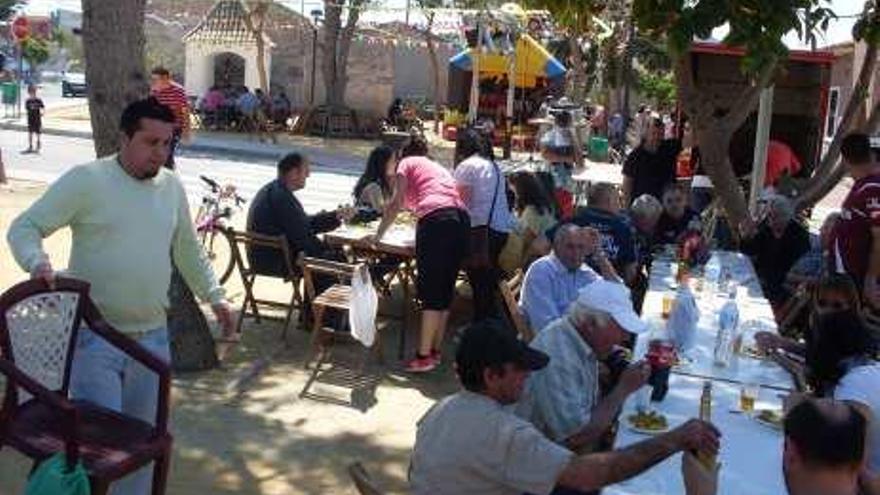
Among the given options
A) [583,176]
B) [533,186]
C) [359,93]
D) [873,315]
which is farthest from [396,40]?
[873,315]

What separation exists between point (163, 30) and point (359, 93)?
11560mm

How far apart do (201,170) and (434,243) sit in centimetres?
1415

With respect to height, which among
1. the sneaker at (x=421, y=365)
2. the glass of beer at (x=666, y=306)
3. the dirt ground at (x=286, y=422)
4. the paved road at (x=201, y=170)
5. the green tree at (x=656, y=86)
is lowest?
the dirt ground at (x=286, y=422)

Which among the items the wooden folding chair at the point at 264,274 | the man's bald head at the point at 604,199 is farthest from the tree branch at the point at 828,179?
the wooden folding chair at the point at 264,274

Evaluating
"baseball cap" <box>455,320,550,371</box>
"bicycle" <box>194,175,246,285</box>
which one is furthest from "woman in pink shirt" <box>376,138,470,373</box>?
"baseball cap" <box>455,320,550,371</box>

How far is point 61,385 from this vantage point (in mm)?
4000

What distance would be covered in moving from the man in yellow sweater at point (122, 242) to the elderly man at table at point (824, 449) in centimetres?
238

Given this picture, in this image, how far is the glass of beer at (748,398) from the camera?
4316 millimetres

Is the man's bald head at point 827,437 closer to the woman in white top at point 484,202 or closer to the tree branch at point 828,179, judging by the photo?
the tree branch at point 828,179

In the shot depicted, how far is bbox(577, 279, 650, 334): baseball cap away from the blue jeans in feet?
5.15

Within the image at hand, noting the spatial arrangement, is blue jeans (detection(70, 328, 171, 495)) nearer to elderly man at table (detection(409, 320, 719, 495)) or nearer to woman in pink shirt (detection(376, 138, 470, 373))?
elderly man at table (detection(409, 320, 719, 495))

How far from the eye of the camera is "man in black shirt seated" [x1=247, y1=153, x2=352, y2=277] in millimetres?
7676

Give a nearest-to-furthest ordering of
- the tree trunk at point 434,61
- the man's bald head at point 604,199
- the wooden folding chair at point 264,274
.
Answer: the man's bald head at point 604,199 < the wooden folding chair at point 264,274 < the tree trunk at point 434,61

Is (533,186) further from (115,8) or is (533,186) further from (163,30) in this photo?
(163,30)
